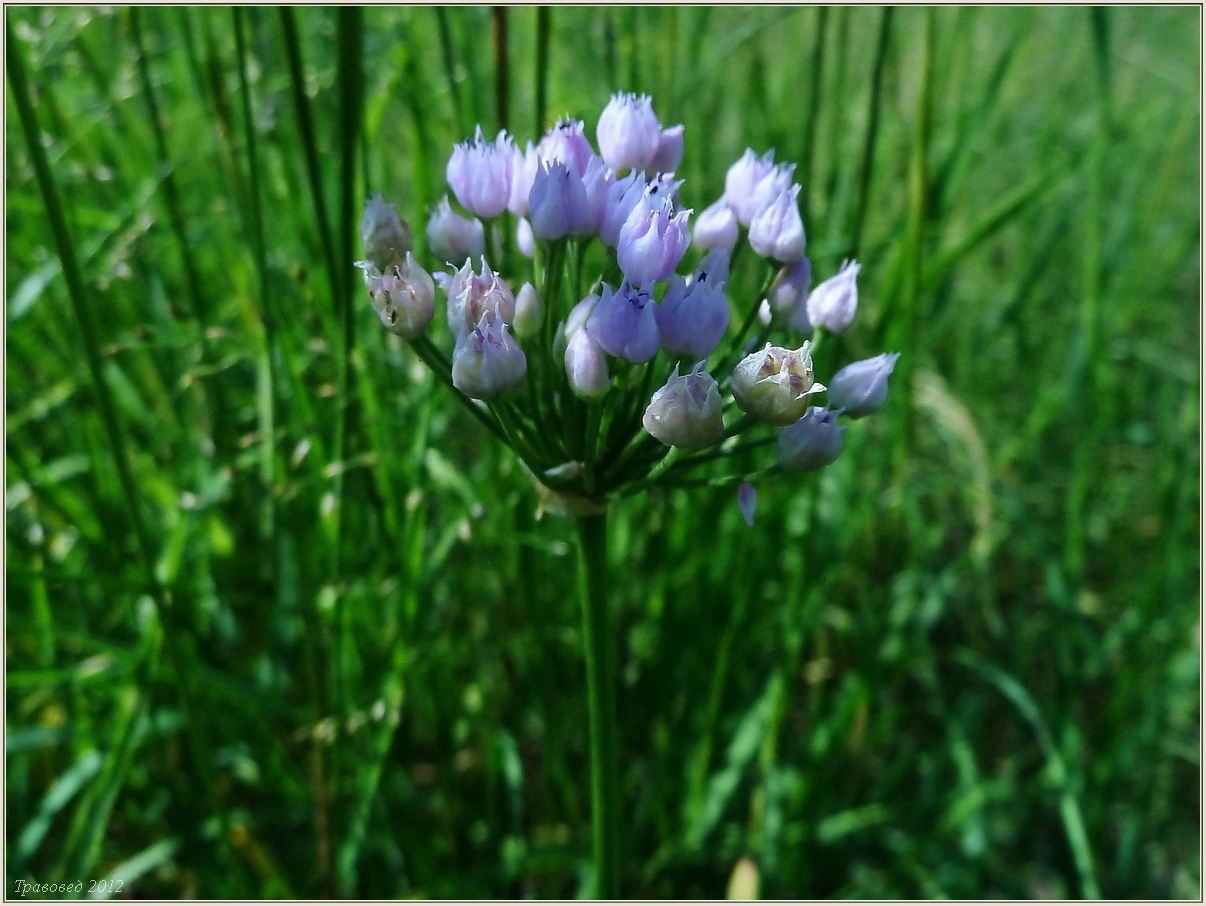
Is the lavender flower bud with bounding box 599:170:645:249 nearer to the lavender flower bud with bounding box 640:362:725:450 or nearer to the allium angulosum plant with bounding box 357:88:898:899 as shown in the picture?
the allium angulosum plant with bounding box 357:88:898:899

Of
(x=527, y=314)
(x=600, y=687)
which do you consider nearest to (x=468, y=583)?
(x=600, y=687)

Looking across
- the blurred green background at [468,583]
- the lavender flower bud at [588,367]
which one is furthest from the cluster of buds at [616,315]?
the blurred green background at [468,583]

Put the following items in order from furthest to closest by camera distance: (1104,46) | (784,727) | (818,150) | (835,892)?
(818,150)
(784,727)
(835,892)
(1104,46)

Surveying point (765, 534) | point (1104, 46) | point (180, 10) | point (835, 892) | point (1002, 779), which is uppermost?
point (180, 10)

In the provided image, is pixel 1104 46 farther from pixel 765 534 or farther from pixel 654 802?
pixel 654 802

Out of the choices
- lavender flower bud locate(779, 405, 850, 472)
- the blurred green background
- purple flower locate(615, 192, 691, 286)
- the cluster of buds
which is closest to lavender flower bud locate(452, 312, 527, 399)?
the cluster of buds

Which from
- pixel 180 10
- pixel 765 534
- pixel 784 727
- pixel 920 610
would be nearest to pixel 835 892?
pixel 784 727

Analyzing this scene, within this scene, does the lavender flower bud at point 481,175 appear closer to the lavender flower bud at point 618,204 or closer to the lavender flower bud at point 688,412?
the lavender flower bud at point 618,204
